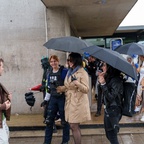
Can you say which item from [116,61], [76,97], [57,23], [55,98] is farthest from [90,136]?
[57,23]

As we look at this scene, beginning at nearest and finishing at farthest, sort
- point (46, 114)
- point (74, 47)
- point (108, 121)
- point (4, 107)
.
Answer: point (4, 107)
point (108, 121)
point (74, 47)
point (46, 114)

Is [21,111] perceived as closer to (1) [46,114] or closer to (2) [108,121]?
(1) [46,114]

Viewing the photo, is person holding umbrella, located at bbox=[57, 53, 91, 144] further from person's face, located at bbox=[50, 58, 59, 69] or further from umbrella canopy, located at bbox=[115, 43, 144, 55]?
umbrella canopy, located at bbox=[115, 43, 144, 55]

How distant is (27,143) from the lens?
5.43 meters

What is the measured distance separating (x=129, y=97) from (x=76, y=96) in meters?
0.88

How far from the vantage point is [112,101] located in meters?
3.75

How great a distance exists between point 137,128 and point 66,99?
93.5 inches

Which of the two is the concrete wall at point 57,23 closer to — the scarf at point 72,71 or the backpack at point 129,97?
the scarf at point 72,71

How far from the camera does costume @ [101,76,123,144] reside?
3693 millimetres

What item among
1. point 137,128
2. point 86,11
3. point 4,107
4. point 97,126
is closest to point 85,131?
point 97,126

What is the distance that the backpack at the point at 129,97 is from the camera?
3744 mm

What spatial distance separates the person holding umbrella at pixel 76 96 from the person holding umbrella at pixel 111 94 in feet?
1.48

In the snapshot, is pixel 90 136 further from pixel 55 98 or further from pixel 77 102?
pixel 77 102

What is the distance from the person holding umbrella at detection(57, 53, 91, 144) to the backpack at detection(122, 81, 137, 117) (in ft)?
2.10
